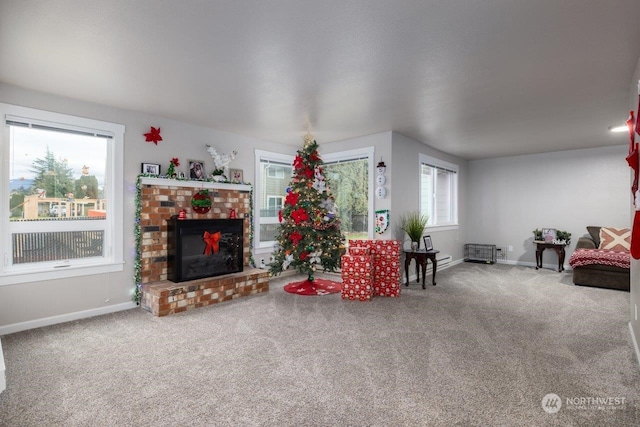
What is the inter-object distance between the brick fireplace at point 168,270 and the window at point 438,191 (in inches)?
144

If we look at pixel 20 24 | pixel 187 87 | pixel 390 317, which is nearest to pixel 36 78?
pixel 20 24

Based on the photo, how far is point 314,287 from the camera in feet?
16.9

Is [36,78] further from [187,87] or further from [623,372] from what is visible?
[623,372]

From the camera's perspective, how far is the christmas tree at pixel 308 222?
5.18 metres

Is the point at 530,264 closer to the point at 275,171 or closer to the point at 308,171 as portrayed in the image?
the point at 308,171

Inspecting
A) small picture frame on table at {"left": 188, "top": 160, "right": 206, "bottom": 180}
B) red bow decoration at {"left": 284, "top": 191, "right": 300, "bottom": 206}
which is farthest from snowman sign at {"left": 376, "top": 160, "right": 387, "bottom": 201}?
small picture frame on table at {"left": 188, "top": 160, "right": 206, "bottom": 180}

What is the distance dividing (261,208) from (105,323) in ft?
9.40

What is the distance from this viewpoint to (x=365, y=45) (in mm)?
2568

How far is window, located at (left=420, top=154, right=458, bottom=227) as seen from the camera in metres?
6.70

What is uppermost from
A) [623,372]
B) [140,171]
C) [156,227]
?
[140,171]

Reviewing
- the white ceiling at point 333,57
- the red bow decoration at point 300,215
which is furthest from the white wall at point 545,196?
the red bow decoration at point 300,215

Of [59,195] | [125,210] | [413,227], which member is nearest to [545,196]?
[413,227]

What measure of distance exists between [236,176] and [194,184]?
30.2 inches

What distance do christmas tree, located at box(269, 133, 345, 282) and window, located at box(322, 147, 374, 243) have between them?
711mm
